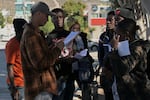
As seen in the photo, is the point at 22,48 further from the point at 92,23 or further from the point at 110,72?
the point at 92,23

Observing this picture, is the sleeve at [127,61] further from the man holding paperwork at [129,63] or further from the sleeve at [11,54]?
the sleeve at [11,54]

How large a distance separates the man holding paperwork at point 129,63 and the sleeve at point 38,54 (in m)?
0.60

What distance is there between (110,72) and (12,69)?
4.43ft

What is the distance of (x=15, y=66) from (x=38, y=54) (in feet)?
3.50

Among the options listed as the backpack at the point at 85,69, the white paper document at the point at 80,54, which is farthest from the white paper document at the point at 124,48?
the backpack at the point at 85,69

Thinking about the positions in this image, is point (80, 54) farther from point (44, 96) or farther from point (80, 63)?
point (44, 96)

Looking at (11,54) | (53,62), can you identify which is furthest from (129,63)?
(11,54)

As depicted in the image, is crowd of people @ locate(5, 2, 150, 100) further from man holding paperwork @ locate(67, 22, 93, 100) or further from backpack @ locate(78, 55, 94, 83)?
backpack @ locate(78, 55, 94, 83)

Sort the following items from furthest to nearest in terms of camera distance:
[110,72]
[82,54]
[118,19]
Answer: [82,54] → [118,19] → [110,72]

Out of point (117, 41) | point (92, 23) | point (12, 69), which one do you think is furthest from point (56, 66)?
point (92, 23)

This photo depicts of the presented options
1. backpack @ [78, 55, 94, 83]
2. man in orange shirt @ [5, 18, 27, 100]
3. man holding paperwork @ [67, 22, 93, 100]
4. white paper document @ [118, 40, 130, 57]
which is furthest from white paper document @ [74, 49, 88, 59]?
white paper document @ [118, 40, 130, 57]

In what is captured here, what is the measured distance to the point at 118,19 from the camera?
5.54 metres

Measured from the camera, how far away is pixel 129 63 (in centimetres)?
455

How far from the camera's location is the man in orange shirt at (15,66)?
5707mm
